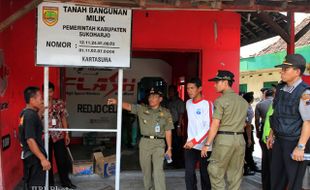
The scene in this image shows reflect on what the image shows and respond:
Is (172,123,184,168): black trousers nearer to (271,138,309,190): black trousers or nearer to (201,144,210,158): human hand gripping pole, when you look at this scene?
A: (201,144,210,158): human hand gripping pole

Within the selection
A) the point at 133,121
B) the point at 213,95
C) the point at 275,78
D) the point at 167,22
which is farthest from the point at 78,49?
the point at 275,78

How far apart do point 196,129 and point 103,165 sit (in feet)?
6.78

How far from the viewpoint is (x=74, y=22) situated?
4.61m

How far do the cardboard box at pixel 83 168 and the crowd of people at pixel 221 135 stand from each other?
2.03 ft

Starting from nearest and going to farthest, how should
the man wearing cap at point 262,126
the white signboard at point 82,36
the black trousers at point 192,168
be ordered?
the white signboard at point 82,36, the black trousers at point 192,168, the man wearing cap at point 262,126

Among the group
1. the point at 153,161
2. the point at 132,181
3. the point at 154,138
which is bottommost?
the point at 132,181

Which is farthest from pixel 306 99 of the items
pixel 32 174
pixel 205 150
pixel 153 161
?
pixel 32 174

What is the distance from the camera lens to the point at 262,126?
222 inches

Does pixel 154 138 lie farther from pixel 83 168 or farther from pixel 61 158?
pixel 83 168

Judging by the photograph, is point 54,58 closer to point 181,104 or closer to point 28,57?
point 28,57

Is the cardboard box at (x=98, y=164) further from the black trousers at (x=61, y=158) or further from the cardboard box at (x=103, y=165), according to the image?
the black trousers at (x=61, y=158)

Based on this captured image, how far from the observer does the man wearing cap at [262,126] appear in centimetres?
522

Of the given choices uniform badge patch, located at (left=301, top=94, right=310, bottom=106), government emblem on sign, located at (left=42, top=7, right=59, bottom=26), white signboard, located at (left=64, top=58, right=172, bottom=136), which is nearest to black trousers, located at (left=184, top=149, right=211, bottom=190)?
uniform badge patch, located at (left=301, top=94, right=310, bottom=106)

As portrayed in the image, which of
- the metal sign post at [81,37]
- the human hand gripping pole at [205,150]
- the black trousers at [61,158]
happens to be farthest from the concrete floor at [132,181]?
the human hand gripping pole at [205,150]
